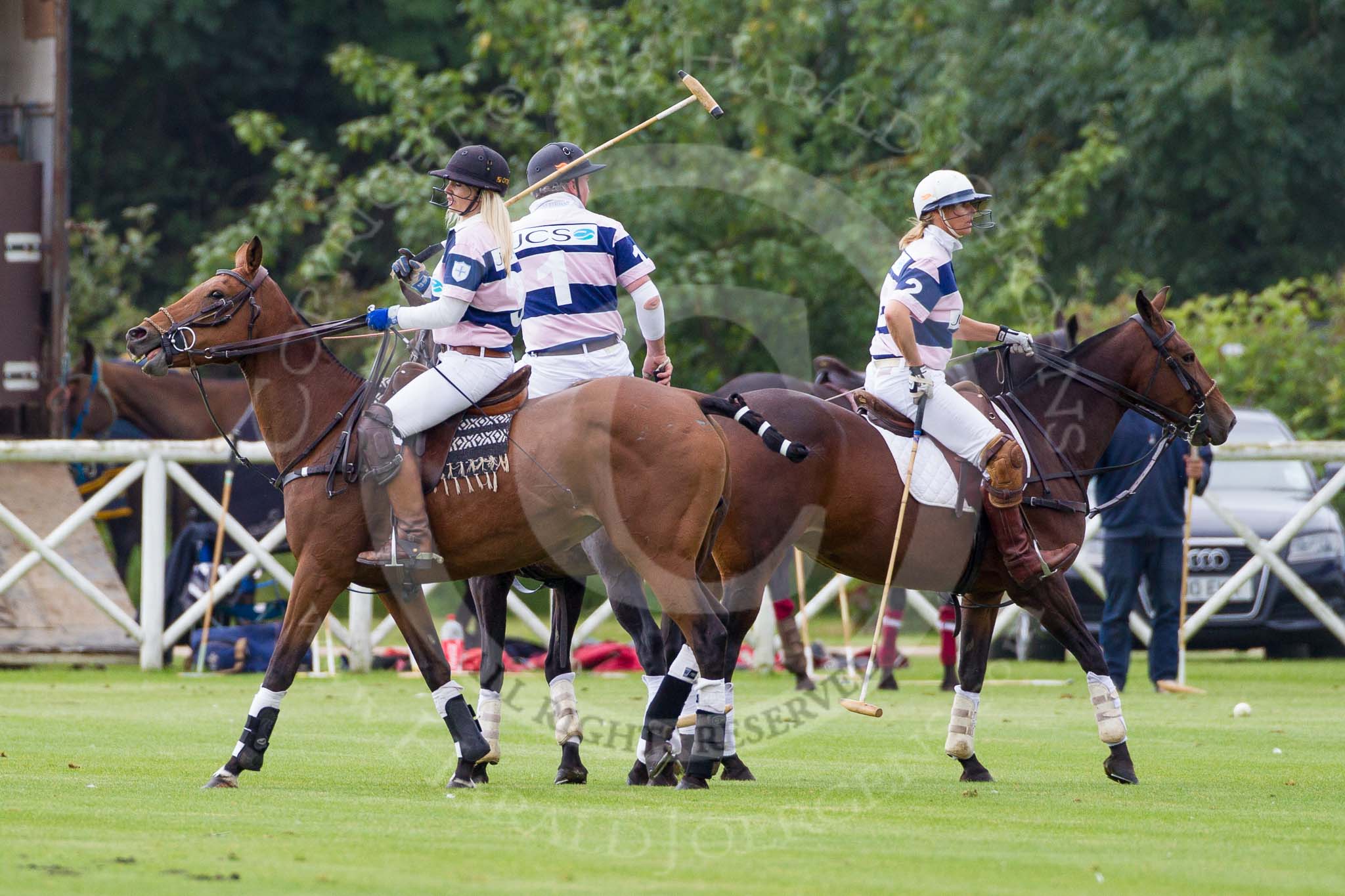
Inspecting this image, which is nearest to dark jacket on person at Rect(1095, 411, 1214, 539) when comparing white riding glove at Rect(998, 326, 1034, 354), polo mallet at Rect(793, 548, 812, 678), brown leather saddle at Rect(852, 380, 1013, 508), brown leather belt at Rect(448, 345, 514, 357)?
polo mallet at Rect(793, 548, 812, 678)

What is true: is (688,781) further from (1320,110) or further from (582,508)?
(1320,110)

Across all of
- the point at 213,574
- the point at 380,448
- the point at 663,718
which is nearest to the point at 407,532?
the point at 380,448

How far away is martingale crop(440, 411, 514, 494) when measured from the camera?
8.21 m

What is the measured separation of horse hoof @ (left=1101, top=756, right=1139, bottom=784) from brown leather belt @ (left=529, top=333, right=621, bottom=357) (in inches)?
120

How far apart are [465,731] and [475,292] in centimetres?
190

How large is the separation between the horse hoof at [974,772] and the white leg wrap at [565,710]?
180 cm

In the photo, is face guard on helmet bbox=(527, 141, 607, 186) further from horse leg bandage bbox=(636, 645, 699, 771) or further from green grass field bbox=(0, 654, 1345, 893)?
green grass field bbox=(0, 654, 1345, 893)

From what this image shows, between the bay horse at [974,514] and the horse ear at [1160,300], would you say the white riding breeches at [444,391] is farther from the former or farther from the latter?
the horse ear at [1160,300]

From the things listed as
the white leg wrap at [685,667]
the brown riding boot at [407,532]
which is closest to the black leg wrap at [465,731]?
the brown riding boot at [407,532]

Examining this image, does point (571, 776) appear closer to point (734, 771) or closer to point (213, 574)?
point (734, 771)

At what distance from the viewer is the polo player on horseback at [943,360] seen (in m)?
8.81

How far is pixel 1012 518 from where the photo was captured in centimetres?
897

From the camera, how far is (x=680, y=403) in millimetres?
8234

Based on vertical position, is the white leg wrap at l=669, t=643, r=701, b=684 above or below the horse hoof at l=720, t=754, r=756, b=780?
above
